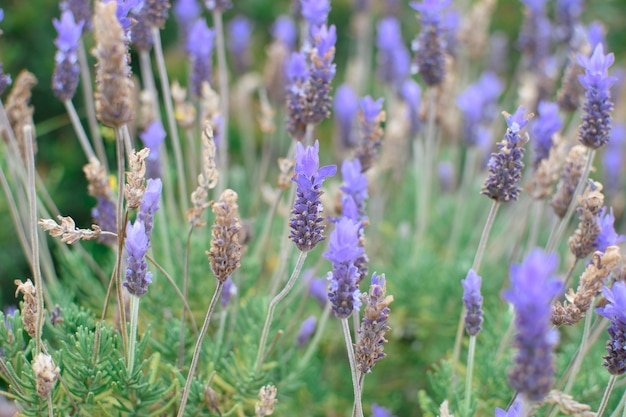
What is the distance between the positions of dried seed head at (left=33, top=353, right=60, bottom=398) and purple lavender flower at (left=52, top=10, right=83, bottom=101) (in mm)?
743

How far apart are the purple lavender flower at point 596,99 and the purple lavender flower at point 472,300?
0.44m

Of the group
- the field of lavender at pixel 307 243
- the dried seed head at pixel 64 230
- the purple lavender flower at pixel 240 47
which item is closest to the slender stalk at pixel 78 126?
the field of lavender at pixel 307 243

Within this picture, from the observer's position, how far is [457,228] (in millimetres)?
2293

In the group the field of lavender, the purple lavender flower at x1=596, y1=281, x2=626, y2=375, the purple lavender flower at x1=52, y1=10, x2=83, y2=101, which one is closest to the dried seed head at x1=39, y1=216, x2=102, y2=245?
the field of lavender

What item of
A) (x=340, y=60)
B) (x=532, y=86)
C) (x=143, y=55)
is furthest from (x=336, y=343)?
(x=340, y=60)

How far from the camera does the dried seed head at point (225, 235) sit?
44.1 inches

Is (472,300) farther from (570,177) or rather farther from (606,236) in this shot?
(570,177)

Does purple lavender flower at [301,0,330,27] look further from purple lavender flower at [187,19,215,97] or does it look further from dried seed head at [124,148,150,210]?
dried seed head at [124,148,150,210]

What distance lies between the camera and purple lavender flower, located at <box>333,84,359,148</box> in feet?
7.68

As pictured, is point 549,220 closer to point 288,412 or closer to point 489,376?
point 489,376

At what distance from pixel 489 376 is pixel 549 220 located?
48.5 inches

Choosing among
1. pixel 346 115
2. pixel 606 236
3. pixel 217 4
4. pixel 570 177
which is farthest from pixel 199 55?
pixel 606 236

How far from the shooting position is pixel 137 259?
3.75 feet

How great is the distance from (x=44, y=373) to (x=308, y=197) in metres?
0.54
